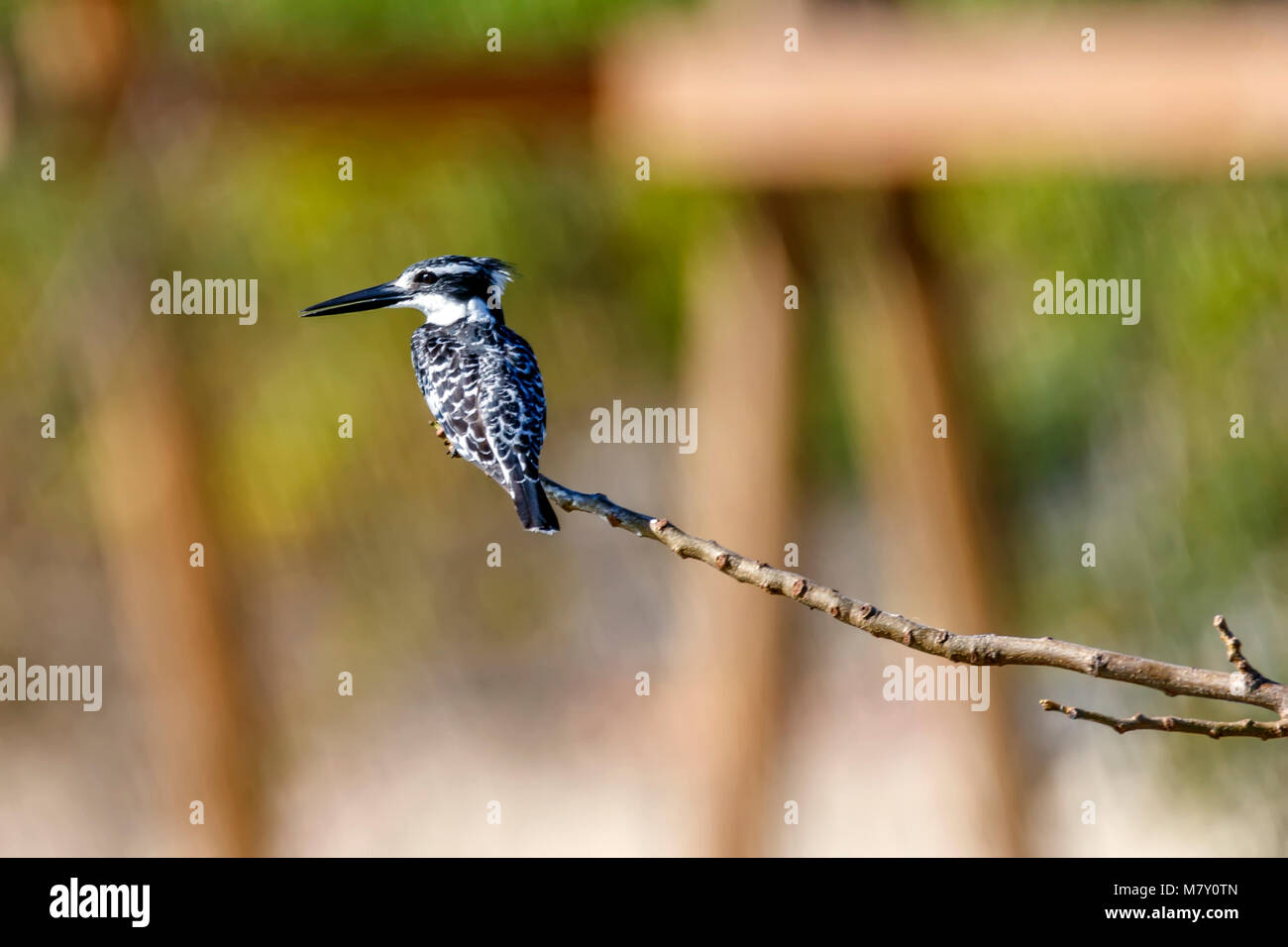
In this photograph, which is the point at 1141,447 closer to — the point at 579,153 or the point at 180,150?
the point at 579,153

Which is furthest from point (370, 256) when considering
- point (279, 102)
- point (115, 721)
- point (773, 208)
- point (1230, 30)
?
point (115, 721)

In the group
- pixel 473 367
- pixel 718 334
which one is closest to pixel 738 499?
pixel 718 334

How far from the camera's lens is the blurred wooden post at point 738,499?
3.63 meters

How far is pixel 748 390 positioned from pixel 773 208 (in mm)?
522

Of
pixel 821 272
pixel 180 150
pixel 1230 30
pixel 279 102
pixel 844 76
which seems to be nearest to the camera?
pixel 1230 30

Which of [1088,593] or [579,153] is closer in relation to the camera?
[1088,593]

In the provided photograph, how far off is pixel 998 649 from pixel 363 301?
44 centimetres

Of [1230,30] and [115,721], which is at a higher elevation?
[1230,30]

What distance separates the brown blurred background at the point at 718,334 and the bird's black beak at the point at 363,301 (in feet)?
7.13

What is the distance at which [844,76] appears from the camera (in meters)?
2.96

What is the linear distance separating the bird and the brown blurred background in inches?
85.0

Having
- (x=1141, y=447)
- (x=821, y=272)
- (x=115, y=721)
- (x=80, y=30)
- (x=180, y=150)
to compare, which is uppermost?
(x=80, y=30)

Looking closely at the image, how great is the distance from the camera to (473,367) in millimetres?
886

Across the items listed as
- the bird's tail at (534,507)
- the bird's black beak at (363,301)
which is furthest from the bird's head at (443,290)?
the bird's tail at (534,507)
